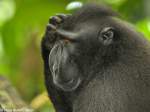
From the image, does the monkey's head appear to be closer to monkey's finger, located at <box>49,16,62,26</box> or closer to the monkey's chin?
the monkey's chin

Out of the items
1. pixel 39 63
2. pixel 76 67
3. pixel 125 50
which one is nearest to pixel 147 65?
pixel 125 50

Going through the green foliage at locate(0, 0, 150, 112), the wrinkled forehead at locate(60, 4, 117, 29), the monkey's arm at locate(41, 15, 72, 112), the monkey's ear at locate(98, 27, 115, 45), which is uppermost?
the wrinkled forehead at locate(60, 4, 117, 29)

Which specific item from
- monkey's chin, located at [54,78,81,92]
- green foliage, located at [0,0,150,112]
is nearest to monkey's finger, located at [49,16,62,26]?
monkey's chin, located at [54,78,81,92]

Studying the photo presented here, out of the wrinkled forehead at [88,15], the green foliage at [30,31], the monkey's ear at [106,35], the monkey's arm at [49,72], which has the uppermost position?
the wrinkled forehead at [88,15]

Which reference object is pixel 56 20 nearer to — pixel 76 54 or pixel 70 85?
pixel 76 54

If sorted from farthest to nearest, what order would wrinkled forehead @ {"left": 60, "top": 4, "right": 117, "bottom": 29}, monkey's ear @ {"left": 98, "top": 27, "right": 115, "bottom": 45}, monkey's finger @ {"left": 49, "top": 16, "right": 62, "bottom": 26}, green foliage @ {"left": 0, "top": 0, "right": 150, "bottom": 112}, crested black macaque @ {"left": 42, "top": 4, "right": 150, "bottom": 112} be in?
green foliage @ {"left": 0, "top": 0, "right": 150, "bottom": 112}
monkey's finger @ {"left": 49, "top": 16, "right": 62, "bottom": 26}
wrinkled forehead @ {"left": 60, "top": 4, "right": 117, "bottom": 29}
monkey's ear @ {"left": 98, "top": 27, "right": 115, "bottom": 45}
crested black macaque @ {"left": 42, "top": 4, "right": 150, "bottom": 112}

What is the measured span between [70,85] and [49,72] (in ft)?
1.23

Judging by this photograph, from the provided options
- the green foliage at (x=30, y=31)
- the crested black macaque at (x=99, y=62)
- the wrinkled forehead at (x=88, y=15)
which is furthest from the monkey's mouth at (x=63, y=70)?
the green foliage at (x=30, y=31)

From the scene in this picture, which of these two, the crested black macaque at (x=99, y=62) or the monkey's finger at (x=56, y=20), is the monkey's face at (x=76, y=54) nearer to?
the crested black macaque at (x=99, y=62)

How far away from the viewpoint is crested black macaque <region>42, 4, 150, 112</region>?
4.66 m

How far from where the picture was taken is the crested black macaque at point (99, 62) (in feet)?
15.3

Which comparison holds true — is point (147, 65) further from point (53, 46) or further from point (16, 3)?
point (16, 3)

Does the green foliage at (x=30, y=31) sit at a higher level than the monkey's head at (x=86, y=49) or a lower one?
lower

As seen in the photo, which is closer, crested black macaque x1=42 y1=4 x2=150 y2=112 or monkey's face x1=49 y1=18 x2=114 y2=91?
crested black macaque x1=42 y1=4 x2=150 y2=112
